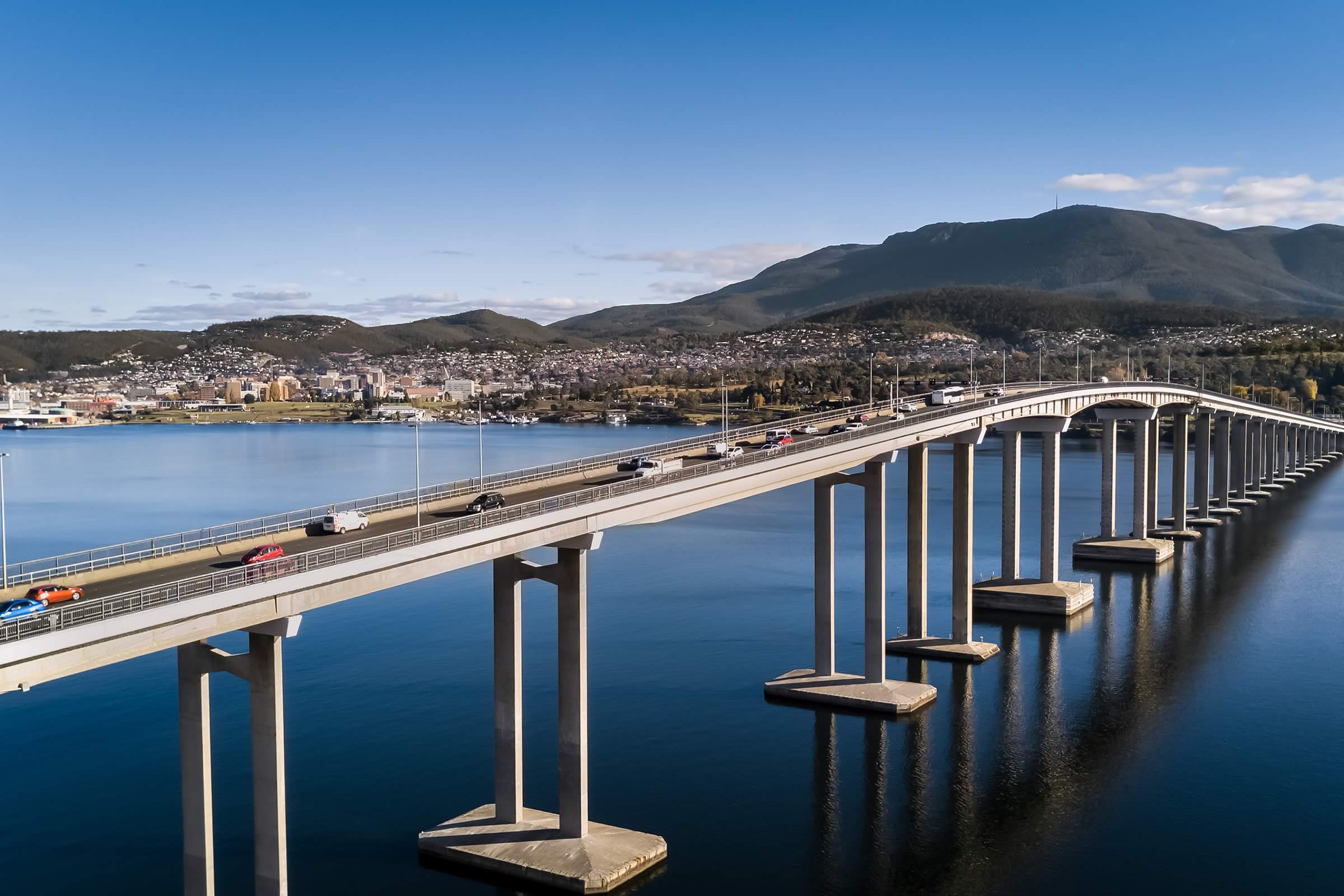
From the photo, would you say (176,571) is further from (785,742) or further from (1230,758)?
(1230,758)

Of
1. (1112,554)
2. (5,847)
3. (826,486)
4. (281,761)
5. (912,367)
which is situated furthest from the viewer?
(912,367)

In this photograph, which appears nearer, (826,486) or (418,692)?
(826,486)

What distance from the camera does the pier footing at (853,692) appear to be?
111 ft

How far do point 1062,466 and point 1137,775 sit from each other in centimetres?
9320

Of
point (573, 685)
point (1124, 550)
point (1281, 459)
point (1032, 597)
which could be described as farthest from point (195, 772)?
point (1281, 459)

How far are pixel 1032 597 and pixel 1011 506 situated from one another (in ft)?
Answer: 12.5

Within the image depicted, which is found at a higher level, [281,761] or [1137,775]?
[281,761]

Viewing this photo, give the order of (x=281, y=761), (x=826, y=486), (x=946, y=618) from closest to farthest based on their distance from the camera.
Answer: (x=281, y=761)
(x=826, y=486)
(x=946, y=618)

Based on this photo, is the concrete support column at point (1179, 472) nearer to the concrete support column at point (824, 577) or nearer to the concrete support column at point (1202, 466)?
the concrete support column at point (1202, 466)

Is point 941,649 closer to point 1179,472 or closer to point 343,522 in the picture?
point 343,522

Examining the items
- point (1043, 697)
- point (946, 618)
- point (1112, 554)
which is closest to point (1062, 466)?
point (1112, 554)

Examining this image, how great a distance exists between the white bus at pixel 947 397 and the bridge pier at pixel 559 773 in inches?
1128

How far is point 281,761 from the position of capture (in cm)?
1797

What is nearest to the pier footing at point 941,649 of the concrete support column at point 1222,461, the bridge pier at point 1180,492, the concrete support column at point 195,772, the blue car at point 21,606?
the concrete support column at point 195,772
